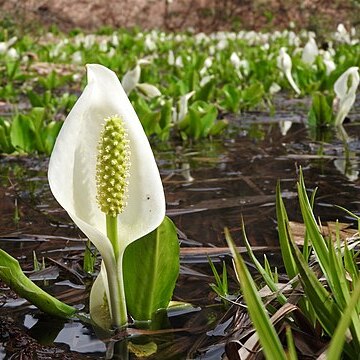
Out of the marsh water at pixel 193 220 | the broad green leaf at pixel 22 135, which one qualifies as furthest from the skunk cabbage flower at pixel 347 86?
the broad green leaf at pixel 22 135

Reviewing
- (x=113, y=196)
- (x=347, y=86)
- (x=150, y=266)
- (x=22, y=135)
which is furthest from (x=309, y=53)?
(x=113, y=196)

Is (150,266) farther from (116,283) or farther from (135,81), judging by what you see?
(135,81)

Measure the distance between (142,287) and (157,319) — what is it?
0.24 feet

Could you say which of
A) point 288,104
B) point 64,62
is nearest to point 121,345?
point 288,104

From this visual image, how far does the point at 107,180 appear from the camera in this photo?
882mm

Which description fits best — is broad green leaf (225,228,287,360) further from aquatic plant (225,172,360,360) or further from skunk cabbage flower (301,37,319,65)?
skunk cabbage flower (301,37,319,65)

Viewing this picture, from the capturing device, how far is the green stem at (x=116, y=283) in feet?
3.09

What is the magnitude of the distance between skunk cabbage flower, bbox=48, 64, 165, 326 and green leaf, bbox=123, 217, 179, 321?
0.05 m

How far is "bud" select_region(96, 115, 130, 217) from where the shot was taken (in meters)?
0.86

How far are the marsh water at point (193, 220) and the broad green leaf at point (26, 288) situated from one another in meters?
0.03

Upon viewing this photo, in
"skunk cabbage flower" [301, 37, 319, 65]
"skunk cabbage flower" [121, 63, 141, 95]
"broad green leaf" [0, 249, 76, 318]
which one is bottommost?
"skunk cabbage flower" [301, 37, 319, 65]

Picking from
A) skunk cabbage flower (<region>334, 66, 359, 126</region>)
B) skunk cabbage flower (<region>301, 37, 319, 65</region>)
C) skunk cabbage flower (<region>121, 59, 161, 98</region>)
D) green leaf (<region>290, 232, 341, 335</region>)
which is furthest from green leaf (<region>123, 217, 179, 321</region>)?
skunk cabbage flower (<region>301, 37, 319, 65</region>)

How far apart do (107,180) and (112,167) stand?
0.02 metres

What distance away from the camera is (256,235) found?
1583 mm
